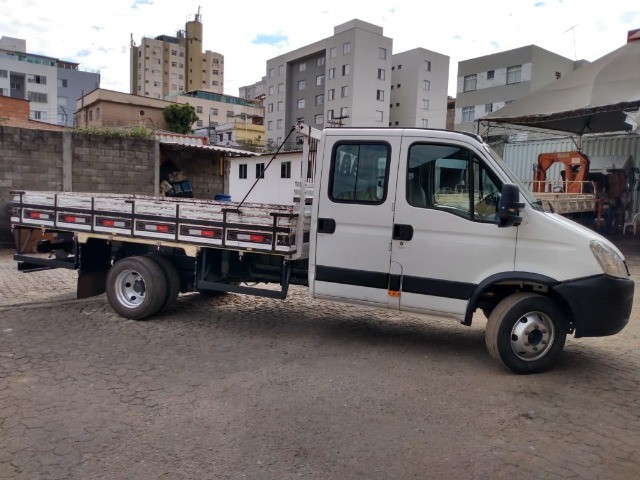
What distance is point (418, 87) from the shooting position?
64.1m

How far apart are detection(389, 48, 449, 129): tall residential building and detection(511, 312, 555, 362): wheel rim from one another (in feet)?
201

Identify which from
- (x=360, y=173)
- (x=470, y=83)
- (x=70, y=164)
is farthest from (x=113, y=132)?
(x=470, y=83)

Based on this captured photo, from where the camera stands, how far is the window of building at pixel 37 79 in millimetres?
73875

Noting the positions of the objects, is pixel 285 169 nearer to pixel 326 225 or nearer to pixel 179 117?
pixel 179 117

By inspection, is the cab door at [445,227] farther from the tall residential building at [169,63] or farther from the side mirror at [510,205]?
the tall residential building at [169,63]

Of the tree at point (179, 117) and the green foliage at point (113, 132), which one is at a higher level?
the tree at point (179, 117)

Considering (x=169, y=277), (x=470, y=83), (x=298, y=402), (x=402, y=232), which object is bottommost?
(x=298, y=402)

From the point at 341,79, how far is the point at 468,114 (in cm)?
1734

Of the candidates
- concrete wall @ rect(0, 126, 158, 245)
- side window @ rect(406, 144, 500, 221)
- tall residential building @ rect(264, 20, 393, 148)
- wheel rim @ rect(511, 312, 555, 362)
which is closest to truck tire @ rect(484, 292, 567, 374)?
wheel rim @ rect(511, 312, 555, 362)

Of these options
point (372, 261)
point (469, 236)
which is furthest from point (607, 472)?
point (372, 261)

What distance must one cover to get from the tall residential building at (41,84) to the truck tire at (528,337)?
7411 cm

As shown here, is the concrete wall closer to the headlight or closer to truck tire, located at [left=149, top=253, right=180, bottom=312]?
truck tire, located at [left=149, top=253, right=180, bottom=312]

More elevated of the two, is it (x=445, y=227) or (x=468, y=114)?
(x=468, y=114)

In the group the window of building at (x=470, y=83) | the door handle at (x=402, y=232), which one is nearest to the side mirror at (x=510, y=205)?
the door handle at (x=402, y=232)
